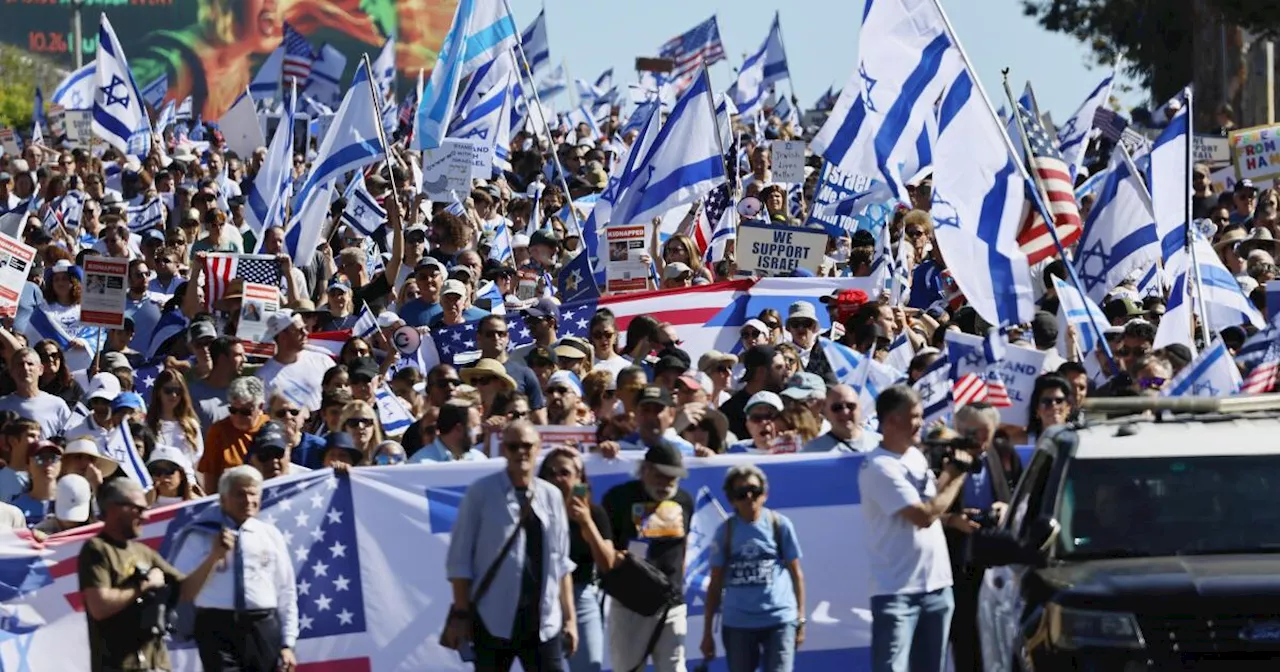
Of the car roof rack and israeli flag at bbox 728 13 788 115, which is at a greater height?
israeli flag at bbox 728 13 788 115

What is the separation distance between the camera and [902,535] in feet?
39.7

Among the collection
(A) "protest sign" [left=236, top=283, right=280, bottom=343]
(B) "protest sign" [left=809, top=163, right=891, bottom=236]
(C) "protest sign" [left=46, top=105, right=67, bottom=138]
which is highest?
(C) "protest sign" [left=46, top=105, right=67, bottom=138]

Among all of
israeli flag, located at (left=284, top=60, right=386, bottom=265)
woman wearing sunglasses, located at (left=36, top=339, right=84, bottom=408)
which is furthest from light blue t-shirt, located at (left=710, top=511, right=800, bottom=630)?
israeli flag, located at (left=284, top=60, right=386, bottom=265)

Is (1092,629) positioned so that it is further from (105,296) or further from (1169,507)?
(105,296)

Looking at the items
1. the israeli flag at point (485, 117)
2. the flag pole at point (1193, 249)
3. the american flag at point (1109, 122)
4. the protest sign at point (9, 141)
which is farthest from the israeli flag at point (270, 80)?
the flag pole at point (1193, 249)

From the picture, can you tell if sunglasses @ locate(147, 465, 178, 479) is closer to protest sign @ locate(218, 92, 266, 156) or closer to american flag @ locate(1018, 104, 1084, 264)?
american flag @ locate(1018, 104, 1084, 264)

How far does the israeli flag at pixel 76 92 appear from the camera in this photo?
34.3 m

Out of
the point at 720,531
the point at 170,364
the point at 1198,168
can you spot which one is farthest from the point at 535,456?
the point at 1198,168

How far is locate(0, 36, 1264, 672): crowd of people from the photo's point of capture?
38.3 ft

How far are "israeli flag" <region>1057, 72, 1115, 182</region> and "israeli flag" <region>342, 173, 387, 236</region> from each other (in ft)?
20.2

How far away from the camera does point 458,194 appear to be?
941 inches

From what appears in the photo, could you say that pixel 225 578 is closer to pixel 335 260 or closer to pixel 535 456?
pixel 535 456

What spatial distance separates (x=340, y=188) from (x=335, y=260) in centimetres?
525

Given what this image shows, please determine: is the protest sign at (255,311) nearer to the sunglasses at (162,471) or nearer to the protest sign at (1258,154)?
the sunglasses at (162,471)
